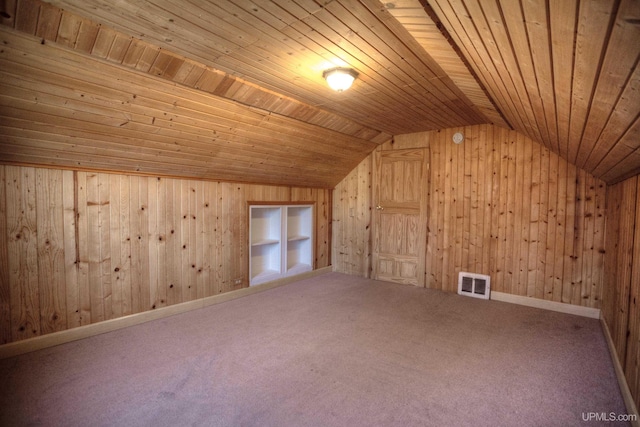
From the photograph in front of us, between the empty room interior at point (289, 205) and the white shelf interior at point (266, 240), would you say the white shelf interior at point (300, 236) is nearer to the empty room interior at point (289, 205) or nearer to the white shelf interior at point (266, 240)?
the white shelf interior at point (266, 240)

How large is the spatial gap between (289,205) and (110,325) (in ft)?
8.47

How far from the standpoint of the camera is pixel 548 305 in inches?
143

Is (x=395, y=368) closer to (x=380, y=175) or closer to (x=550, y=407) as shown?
(x=550, y=407)

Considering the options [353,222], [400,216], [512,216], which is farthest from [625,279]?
[353,222]

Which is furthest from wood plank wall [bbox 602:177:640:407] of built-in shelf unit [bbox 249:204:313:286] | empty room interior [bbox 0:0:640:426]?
built-in shelf unit [bbox 249:204:313:286]

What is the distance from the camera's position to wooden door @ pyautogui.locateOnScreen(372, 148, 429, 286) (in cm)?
455

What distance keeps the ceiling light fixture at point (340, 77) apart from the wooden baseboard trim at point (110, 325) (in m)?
2.72

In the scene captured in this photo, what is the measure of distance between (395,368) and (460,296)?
220cm

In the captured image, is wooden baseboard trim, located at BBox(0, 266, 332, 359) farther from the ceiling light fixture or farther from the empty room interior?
the ceiling light fixture

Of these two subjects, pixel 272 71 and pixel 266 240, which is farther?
pixel 266 240

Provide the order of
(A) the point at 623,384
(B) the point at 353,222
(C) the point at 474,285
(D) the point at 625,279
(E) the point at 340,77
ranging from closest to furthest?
(A) the point at 623,384, (D) the point at 625,279, (E) the point at 340,77, (C) the point at 474,285, (B) the point at 353,222

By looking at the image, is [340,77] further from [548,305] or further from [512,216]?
[548,305]

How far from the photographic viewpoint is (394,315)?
3404 mm

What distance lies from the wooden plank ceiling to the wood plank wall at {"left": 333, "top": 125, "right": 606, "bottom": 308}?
2.46 feet
